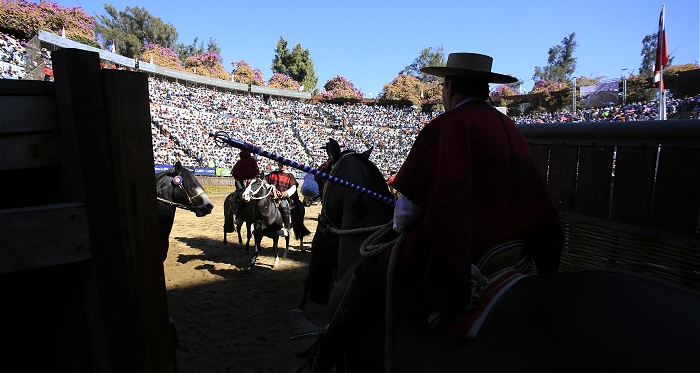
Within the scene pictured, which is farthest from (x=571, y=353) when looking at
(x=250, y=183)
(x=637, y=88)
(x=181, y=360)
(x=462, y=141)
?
(x=637, y=88)

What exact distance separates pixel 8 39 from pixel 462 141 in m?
32.6

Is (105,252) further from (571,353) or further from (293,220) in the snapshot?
(293,220)

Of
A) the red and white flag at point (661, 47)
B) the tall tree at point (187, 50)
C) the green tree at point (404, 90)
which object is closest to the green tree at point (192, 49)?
the tall tree at point (187, 50)

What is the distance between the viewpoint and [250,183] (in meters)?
8.46

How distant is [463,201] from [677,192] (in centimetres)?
235

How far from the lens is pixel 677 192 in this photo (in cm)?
282

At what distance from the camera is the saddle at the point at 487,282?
5.15 feet

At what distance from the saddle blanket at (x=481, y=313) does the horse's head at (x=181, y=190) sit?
5285 millimetres

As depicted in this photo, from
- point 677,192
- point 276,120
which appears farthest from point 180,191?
point 276,120

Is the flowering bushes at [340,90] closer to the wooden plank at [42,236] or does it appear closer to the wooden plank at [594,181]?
the wooden plank at [594,181]

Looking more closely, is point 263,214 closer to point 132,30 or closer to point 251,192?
point 251,192

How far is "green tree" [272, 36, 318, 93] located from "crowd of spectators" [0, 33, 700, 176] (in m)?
12.0

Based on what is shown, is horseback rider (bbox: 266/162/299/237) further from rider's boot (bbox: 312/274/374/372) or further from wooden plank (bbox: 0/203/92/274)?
wooden plank (bbox: 0/203/92/274)

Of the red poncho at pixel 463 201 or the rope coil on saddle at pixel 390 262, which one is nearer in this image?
the red poncho at pixel 463 201
